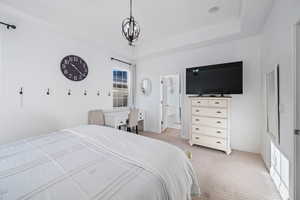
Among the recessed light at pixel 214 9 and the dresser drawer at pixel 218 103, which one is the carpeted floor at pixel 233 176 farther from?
the recessed light at pixel 214 9

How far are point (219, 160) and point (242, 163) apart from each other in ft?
1.27

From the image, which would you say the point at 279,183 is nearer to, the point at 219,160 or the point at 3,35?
the point at 219,160

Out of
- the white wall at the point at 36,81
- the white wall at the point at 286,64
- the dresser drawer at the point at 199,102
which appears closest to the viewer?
the white wall at the point at 286,64

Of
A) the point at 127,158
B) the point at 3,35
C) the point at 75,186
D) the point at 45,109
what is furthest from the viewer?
the point at 45,109

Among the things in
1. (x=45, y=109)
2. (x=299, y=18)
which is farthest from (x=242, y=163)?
(x=45, y=109)

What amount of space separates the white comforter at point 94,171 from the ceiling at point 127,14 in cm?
229

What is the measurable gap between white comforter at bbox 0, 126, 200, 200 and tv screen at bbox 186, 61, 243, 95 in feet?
7.21

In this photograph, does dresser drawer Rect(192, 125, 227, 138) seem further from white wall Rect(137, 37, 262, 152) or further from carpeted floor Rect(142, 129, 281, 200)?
white wall Rect(137, 37, 262, 152)

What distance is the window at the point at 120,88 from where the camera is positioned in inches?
160

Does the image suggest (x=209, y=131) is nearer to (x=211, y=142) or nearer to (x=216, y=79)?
(x=211, y=142)

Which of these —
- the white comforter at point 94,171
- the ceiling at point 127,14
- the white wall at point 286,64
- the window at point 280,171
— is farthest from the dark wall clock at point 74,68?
the window at point 280,171

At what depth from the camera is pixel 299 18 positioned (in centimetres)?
116

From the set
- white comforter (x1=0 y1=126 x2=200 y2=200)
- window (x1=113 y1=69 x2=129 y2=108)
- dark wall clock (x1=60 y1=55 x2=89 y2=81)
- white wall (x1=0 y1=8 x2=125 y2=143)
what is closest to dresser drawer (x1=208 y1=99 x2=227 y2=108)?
white comforter (x1=0 y1=126 x2=200 y2=200)

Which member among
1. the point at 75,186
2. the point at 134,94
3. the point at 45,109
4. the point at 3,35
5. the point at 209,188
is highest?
the point at 3,35
